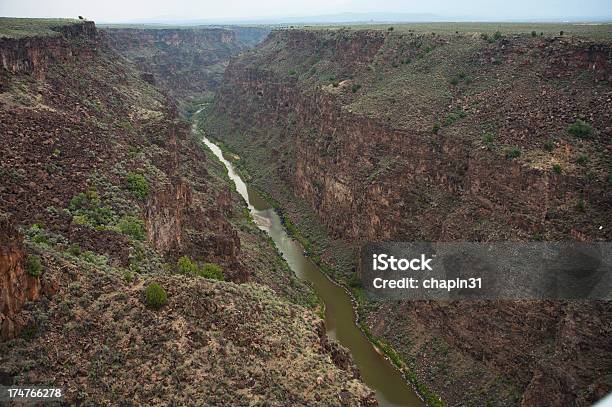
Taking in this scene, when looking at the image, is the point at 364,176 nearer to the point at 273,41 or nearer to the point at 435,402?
the point at 435,402

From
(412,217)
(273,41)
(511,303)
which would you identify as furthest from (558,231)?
(273,41)

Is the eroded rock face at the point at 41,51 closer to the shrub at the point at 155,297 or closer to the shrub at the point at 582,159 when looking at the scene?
the shrub at the point at 155,297

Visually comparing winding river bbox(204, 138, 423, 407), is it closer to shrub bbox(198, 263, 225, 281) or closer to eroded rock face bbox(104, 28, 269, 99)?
shrub bbox(198, 263, 225, 281)

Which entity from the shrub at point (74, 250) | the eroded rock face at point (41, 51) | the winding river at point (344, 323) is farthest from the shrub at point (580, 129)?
the eroded rock face at point (41, 51)

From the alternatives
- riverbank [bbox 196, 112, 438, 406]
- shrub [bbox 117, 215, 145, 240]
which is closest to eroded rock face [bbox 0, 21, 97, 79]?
shrub [bbox 117, 215, 145, 240]

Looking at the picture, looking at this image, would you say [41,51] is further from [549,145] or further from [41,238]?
[549,145]
